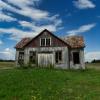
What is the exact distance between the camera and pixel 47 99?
10281mm

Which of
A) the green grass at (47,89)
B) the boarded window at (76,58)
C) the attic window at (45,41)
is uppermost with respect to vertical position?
the attic window at (45,41)

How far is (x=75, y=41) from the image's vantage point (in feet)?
122

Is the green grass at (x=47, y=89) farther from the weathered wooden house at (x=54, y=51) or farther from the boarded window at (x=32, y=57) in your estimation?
the boarded window at (x=32, y=57)

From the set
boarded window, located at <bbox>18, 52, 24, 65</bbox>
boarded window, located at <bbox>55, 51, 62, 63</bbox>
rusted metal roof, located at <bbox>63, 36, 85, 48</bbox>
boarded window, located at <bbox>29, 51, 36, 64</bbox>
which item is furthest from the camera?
boarded window, located at <bbox>18, 52, 24, 65</bbox>

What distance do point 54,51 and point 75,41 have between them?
4.00m

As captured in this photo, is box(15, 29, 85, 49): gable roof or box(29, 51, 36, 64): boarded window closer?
box(15, 29, 85, 49): gable roof

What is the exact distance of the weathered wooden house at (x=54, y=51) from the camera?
3562cm

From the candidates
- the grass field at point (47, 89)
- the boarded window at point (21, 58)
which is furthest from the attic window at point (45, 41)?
the grass field at point (47, 89)

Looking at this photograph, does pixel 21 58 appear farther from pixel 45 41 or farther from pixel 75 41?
pixel 75 41

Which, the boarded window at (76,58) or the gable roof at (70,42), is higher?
the gable roof at (70,42)

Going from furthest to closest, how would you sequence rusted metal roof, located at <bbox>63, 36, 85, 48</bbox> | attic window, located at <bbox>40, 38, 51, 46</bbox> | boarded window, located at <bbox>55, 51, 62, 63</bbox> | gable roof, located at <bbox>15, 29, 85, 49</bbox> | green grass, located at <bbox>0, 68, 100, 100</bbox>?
attic window, located at <bbox>40, 38, 51, 46</bbox>, boarded window, located at <bbox>55, 51, 62, 63</bbox>, gable roof, located at <bbox>15, 29, 85, 49</bbox>, rusted metal roof, located at <bbox>63, 36, 85, 48</bbox>, green grass, located at <bbox>0, 68, 100, 100</bbox>

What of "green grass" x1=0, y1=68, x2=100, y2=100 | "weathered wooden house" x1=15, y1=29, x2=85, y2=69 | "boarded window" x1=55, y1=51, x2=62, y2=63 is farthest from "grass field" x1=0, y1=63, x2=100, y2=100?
"boarded window" x1=55, y1=51, x2=62, y2=63

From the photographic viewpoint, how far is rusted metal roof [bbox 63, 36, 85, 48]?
35.6m

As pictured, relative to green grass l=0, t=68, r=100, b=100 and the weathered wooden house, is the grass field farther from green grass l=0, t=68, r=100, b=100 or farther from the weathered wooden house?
the weathered wooden house
